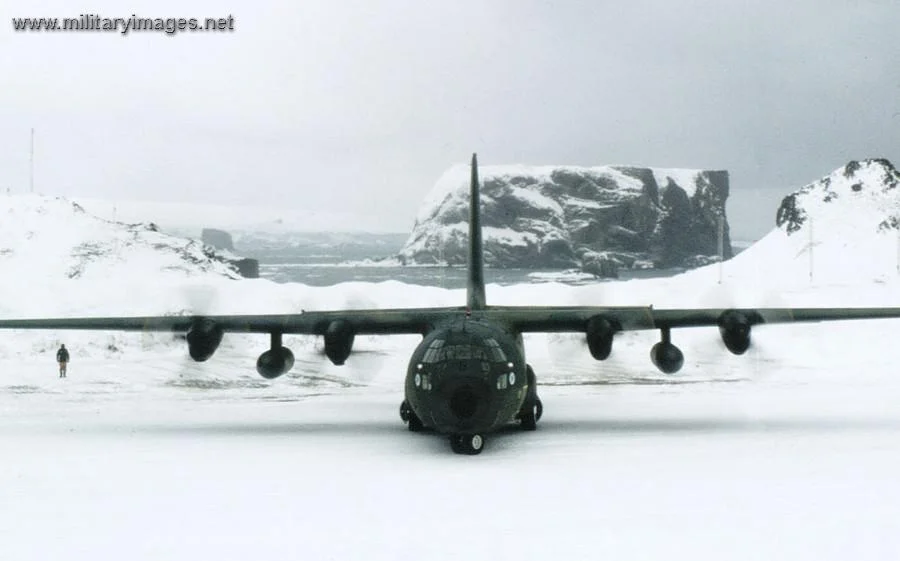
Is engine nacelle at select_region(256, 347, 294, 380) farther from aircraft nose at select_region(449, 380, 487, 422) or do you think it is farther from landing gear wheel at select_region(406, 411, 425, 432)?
aircraft nose at select_region(449, 380, 487, 422)

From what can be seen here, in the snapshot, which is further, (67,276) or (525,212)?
(525,212)

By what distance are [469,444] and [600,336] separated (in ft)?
19.3

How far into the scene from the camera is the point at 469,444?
20406 mm

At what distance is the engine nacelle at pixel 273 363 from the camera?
1000 inches

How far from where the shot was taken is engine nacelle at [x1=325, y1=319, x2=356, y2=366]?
2412 centimetres

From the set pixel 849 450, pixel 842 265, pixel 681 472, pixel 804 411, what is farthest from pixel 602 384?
pixel 842 265

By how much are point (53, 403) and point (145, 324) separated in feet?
28.0

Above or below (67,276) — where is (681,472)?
below

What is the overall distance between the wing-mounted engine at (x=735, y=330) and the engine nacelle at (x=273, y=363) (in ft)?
42.9

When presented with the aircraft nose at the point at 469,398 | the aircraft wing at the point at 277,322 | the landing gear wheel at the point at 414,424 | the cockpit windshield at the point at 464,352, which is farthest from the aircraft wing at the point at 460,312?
the aircraft nose at the point at 469,398

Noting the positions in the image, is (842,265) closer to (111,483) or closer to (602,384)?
A: (602,384)

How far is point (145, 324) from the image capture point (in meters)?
26.0

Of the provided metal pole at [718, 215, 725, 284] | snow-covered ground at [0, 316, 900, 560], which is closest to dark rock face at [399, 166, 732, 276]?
metal pole at [718, 215, 725, 284]

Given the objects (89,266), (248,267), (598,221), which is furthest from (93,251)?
(598,221)
